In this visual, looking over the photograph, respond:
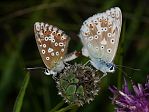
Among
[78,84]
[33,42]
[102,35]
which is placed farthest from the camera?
[33,42]

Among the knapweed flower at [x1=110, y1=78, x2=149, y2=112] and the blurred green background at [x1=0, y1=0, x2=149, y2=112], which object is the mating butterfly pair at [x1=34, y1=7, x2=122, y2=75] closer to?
the knapweed flower at [x1=110, y1=78, x2=149, y2=112]

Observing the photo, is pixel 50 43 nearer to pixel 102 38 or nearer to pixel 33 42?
pixel 102 38

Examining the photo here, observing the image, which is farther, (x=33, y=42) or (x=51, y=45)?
(x=33, y=42)

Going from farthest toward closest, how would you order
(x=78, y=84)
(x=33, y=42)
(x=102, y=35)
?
(x=33, y=42) < (x=102, y=35) < (x=78, y=84)

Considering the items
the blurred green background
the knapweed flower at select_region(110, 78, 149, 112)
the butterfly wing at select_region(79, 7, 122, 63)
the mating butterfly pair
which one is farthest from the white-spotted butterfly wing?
the blurred green background

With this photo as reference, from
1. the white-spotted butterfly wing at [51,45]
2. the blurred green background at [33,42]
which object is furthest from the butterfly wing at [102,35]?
the blurred green background at [33,42]

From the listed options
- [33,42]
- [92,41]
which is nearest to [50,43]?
[92,41]

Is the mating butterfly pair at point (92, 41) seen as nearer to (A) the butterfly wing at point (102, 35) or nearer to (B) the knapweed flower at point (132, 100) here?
(A) the butterfly wing at point (102, 35)
